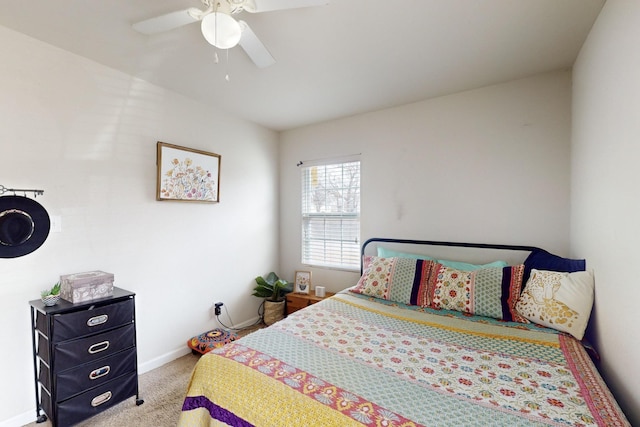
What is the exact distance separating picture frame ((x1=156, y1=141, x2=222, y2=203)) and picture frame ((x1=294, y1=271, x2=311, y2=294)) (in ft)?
4.29

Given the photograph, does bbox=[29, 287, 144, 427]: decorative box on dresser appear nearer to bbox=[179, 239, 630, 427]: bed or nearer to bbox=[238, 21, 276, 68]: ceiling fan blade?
bbox=[179, 239, 630, 427]: bed

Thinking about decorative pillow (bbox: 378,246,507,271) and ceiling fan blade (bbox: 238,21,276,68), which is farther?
decorative pillow (bbox: 378,246,507,271)

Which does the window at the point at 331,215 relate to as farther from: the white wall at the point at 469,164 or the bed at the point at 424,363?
the bed at the point at 424,363

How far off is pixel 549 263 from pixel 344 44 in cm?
214

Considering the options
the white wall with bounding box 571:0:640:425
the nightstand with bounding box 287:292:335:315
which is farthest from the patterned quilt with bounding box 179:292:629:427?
the nightstand with bounding box 287:292:335:315

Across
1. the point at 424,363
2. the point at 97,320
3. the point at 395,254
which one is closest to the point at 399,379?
the point at 424,363

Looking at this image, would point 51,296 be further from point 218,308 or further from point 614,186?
point 614,186

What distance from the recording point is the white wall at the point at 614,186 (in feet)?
3.91

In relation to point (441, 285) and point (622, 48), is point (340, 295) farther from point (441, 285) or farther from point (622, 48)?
point (622, 48)

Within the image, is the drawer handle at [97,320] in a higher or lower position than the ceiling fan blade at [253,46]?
lower

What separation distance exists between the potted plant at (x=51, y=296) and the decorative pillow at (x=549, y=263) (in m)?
3.21

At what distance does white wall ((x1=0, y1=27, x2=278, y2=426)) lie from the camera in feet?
5.95

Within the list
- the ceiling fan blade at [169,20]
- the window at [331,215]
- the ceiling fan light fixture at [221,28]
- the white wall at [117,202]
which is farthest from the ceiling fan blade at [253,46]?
the window at [331,215]

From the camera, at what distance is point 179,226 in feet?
8.93
